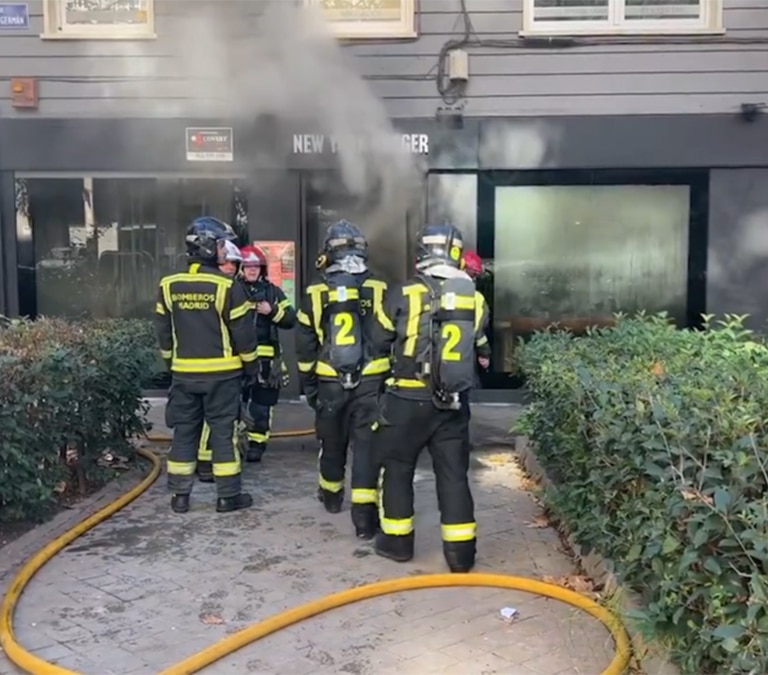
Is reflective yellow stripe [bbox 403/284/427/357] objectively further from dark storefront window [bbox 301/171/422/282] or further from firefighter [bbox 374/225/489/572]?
dark storefront window [bbox 301/171/422/282]

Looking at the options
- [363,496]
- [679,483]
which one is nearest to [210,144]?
[363,496]

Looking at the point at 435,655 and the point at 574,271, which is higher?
the point at 574,271

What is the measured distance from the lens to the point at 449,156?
9570mm

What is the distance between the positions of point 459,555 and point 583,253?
18.6ft

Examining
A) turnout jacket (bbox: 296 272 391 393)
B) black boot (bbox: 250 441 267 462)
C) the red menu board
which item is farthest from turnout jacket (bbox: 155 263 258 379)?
the red menu board

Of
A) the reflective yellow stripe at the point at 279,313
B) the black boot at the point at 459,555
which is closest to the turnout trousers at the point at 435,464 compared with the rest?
the black boot at the point at 459,555

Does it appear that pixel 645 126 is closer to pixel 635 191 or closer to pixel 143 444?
pixel 635 191

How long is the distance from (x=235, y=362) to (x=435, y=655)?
2.67 metres

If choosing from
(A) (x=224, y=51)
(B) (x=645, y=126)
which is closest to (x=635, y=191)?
(B) (x=645, y=126)

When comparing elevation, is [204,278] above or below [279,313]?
above

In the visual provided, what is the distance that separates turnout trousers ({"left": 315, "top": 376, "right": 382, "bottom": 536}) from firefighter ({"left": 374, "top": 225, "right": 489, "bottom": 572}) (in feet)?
1.69

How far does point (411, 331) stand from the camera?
4906mm

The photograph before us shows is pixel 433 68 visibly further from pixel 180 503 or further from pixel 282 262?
pixel 180 503

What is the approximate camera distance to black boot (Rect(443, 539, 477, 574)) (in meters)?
4.87
